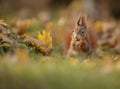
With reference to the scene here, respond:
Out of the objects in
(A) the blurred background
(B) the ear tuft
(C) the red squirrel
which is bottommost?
(C) the red squirrel

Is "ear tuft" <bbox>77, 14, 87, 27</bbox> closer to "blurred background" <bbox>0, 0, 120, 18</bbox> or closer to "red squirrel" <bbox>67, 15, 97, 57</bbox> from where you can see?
"red squirrel" <bbox>67, 15, 97, 57</bbox>

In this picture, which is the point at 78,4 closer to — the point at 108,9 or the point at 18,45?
the point at 108,9

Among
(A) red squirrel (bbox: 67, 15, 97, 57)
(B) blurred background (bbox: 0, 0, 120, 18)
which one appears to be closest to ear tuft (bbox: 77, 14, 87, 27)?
(A) red squirrel (bbox: 67, 15, 97, 57)

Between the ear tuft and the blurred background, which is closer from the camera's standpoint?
the ear tuft

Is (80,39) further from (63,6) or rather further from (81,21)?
(63,6)

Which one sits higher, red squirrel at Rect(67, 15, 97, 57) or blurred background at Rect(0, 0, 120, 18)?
blurred background at Rect(0, 0, 120, 18)

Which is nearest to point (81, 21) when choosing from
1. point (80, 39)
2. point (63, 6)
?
point (80, 39)

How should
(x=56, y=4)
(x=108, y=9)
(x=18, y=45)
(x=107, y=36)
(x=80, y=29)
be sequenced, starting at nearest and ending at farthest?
(x=18, y=45) < (x=80, y=29) < (x=107, y=36) < (x=108, y=9) < (x=56, y=4)

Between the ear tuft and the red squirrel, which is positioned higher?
the ear tuft

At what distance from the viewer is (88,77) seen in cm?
351

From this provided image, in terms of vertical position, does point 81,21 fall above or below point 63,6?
below

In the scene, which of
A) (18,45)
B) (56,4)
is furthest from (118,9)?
(18,45)

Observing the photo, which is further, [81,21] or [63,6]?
[63,6]

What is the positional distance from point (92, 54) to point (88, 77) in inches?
69.3
